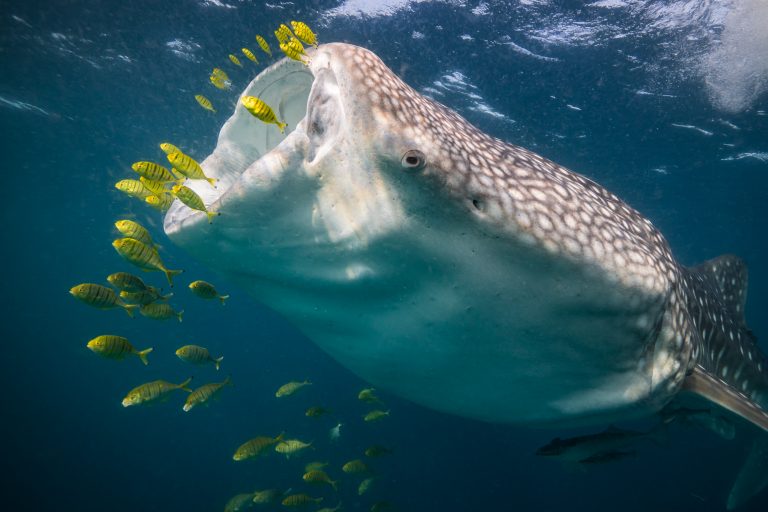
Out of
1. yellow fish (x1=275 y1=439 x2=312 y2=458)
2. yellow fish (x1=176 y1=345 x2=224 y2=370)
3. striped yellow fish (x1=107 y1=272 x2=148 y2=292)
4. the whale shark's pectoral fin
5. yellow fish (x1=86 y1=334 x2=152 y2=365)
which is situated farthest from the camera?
yellow fish (x1=275 y1=439 x2=312 y2=458)

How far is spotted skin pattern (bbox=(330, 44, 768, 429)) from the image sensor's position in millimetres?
2043

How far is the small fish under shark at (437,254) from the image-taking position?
6.61ft

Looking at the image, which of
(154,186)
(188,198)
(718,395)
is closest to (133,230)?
(154,186)

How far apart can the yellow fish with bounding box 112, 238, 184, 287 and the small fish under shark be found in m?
1.67

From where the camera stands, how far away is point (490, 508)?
2520 centimetres

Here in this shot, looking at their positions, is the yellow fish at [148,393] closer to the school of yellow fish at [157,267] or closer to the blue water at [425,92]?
the school of yellow fish at [157,267]

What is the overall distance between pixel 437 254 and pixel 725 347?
447cm

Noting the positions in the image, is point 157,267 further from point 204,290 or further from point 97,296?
point 204,290

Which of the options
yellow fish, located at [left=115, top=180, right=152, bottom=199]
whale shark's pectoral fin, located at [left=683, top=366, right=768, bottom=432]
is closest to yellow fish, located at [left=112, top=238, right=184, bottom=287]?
yellow fish, located at [left=115, top=180, right=152, bottom=199]

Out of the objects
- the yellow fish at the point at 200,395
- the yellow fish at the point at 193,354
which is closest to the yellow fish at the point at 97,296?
the yellow fish at the point at 193,354

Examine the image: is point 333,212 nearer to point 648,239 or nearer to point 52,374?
point 648,239

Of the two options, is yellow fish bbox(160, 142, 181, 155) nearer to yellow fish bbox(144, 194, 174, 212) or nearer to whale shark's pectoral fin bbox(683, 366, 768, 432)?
yellow fish bbox(144, 194, 174, 212)

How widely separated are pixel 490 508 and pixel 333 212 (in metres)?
28.6

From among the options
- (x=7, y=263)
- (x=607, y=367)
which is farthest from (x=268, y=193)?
(x=7, y=263)
